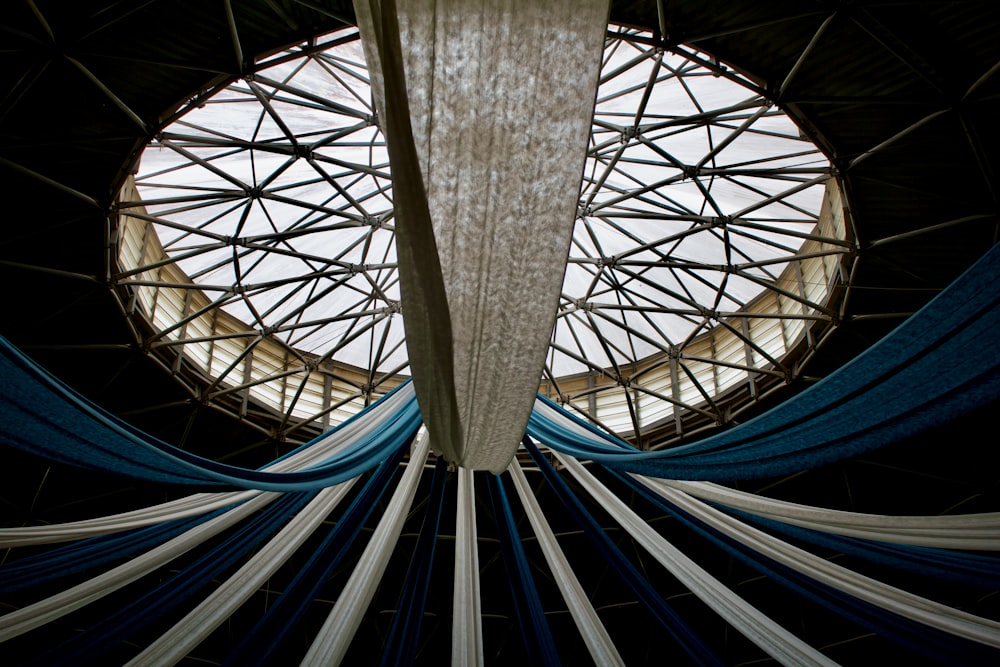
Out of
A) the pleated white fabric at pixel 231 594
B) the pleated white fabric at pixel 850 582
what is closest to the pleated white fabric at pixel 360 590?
the pleated white fabric at pixel 231 594

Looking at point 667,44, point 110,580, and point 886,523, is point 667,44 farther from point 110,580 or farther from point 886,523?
point 110,580

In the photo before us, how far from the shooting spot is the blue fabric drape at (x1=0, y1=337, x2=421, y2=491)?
19.2 ft

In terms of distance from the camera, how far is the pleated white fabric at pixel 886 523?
6.66 metres

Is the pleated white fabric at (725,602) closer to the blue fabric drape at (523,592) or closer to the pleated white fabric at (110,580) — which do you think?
the blue fabric drape at (523,592)

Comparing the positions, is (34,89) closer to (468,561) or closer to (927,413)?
(468,561)

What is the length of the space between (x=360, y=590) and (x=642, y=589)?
11.5ft

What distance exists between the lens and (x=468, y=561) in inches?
405

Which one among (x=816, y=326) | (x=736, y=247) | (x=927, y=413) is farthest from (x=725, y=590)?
(x=736, y=247)

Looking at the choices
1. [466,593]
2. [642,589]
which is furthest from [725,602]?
[466,593]

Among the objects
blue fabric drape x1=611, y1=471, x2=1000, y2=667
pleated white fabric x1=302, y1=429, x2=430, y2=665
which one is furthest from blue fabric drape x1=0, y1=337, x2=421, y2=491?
blue fabric drape x1=611, y1=471, x2=1000, y2=667

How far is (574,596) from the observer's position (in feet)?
32.8

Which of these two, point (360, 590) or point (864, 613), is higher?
point (360, 590)

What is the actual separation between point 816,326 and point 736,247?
7.61 ft

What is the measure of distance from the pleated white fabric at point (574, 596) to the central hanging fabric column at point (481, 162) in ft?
11.5
